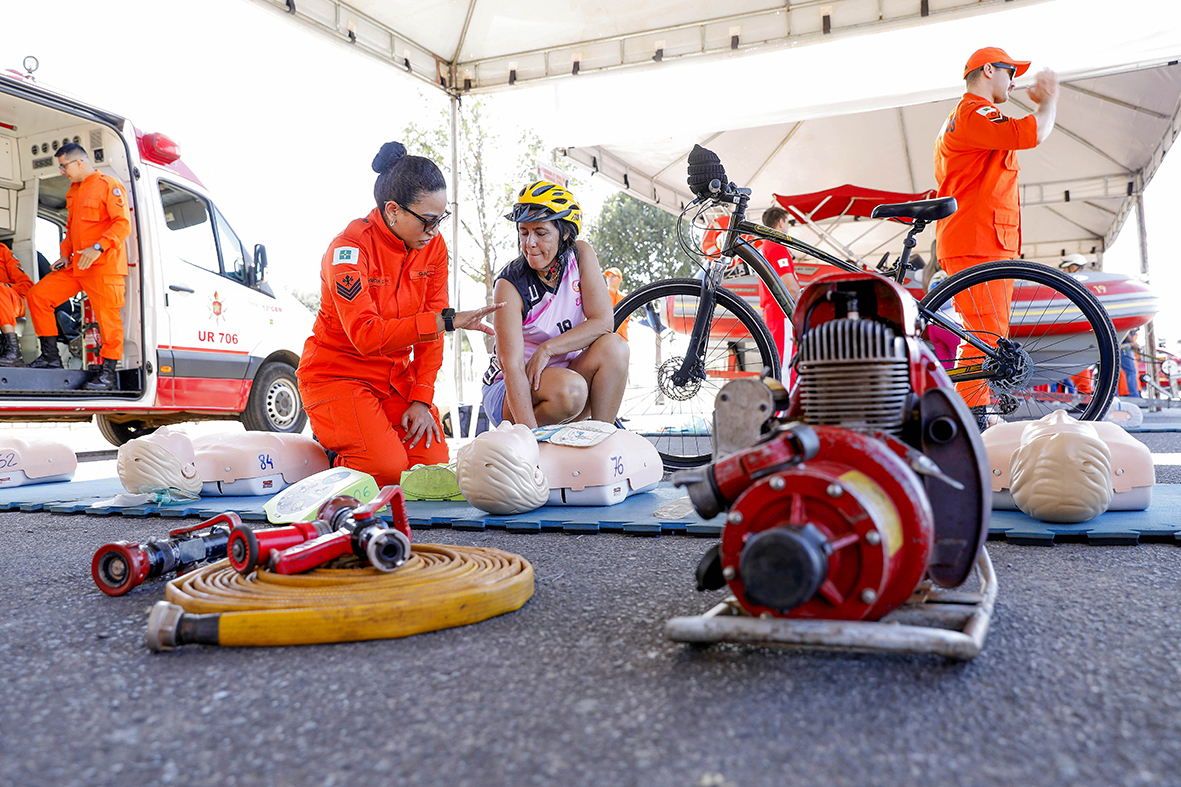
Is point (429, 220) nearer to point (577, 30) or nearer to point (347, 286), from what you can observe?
point (347, 286)

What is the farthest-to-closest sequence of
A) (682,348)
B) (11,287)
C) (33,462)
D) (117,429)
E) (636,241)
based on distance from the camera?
(636,241)
(117,429)
(11,287)
(33,462)
(682,348)

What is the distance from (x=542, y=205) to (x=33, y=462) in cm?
306

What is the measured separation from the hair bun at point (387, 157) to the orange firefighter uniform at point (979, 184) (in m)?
2.57

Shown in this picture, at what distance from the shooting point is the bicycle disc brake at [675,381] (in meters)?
3.56

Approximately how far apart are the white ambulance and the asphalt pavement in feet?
13.8

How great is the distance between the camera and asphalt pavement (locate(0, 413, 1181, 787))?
810mm

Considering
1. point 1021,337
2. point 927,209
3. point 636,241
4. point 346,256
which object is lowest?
point 1021,337

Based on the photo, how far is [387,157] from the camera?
308 cm

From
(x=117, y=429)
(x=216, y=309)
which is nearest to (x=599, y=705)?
(x=216, y=309)

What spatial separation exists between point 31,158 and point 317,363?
14.3 feet

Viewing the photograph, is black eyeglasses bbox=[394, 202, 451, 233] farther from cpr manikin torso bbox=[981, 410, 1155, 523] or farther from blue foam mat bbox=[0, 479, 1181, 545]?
cpr manikin torso bbox=[981, 410, 1155, 523]

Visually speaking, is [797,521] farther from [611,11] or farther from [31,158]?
[31,158]

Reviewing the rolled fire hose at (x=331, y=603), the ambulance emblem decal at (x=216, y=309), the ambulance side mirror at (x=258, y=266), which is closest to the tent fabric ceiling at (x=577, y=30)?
the ambulance side mirror at (x=258, y=266)

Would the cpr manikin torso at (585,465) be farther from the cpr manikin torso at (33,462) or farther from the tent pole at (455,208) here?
A: the tent pole at (455,208)
